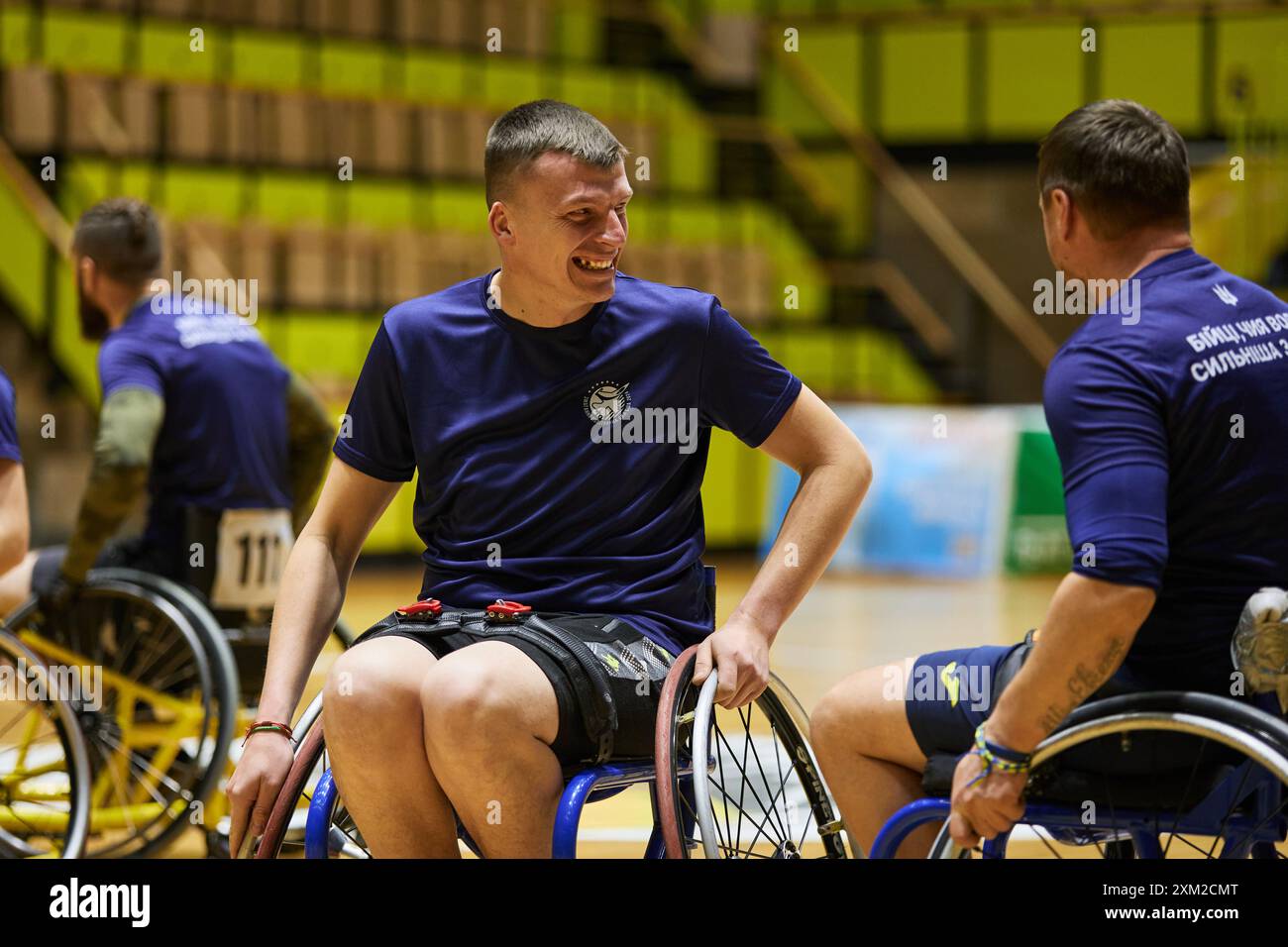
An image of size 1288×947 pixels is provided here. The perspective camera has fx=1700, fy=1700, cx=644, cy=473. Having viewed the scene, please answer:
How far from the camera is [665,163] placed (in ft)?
34.3

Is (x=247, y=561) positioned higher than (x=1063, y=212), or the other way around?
(x=1063, y=212)

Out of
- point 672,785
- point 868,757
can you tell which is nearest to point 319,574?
point 672,785

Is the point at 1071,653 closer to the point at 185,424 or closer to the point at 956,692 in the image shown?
the point at 956,692

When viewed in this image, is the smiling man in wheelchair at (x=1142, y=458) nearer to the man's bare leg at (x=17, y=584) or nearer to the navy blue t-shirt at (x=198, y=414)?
the navy blue t-shirt at (x=198, y=414)

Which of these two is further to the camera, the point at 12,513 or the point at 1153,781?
the point at 12,513

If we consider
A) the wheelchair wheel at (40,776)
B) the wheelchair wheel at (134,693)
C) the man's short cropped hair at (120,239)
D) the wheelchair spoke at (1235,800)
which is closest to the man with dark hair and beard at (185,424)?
the man's short cropped hair at (120,239)

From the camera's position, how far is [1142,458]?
1.80 metres

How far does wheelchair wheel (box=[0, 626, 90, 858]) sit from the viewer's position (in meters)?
2.99

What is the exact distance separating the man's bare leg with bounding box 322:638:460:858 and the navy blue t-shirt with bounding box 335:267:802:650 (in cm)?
25

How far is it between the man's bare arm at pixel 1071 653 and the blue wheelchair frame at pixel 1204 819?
0.17 metres

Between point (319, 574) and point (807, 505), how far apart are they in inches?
25.7

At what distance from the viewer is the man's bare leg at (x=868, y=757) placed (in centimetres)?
216
